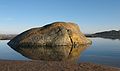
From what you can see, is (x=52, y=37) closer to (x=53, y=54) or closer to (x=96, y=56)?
(x=53, y=54)

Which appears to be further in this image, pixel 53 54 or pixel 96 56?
pixel 53 54

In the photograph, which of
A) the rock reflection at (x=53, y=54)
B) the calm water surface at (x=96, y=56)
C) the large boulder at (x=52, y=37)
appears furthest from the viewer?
the large boulder at (x=52, y=37)

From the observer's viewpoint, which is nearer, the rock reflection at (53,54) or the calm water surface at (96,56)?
Answer: the calm water surface at (96,56)

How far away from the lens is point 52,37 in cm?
5938

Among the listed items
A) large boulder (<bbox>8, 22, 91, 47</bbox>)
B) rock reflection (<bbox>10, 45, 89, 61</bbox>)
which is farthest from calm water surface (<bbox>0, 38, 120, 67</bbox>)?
large boulder (<bbox>8, 22, 91, 47</bbox>)

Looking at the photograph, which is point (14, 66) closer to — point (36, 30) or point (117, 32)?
point (36, 30)

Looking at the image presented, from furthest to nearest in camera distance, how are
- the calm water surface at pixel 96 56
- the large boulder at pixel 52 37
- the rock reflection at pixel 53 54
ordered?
1. the large boulder at pixel 52 37
2. the rock reflection at pixel 53 54
3. the calm water surface at pixel 96 56

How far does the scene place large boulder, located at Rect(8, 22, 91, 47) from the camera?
58344 millimetres

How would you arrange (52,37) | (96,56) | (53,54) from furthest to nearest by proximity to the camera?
1. (52,37)
2. (53,54)
3. (96,56)

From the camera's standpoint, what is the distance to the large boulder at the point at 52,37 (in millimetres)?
58344

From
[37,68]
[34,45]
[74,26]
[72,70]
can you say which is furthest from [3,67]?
[74,26]

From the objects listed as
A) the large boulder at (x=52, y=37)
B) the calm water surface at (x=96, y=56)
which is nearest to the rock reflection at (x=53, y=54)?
the calm water surface at (x=96, y=56)

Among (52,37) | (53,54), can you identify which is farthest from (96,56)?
(52,37)

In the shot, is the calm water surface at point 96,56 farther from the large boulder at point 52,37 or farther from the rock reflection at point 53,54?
the large boulder at point 52,37
